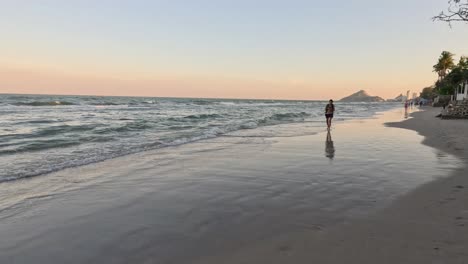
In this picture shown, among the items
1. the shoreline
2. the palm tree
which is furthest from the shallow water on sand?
the palm tree

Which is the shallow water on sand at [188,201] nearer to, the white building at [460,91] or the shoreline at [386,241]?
the shoreline at [386,241]

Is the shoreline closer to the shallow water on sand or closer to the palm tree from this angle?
the shallow water on sand

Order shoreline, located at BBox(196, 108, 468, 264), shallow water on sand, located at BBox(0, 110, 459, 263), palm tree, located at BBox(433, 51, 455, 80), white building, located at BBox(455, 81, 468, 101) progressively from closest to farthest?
shoreline, located at BBox(196, 108, 468, 264), shallow water on sand, located at BBox(0, 110, 459, 263), white building, located at BBox(455, 81, 468, 101), palm tree, located at BBox(433, 51, 455, 80)

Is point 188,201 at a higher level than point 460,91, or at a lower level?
lower

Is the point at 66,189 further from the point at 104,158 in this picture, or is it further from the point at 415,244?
the point at 415,244

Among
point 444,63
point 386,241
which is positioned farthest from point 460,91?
point 386,241

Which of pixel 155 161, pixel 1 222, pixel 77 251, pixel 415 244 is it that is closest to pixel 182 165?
pixel 155 161

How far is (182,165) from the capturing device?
920 centimetres

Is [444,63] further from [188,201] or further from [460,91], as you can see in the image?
[188,201]

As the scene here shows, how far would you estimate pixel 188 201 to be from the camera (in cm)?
572

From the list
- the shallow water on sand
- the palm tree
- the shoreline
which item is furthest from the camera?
the palm tree

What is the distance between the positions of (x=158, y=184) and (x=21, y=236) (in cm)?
300

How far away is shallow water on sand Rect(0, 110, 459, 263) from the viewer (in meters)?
3.95

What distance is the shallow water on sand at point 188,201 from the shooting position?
3.95m
